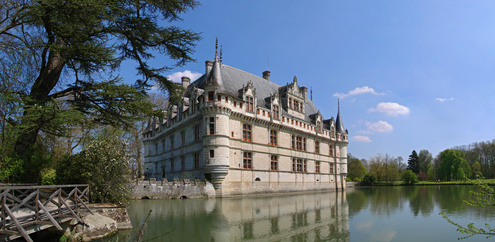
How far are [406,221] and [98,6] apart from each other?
1283 centimetres

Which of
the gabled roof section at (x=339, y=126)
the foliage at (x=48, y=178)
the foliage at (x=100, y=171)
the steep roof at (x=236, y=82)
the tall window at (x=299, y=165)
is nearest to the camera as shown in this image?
the foliage at (x=100, y=171)

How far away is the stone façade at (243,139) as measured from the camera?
23.6 m

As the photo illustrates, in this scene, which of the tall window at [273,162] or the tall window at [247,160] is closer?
the tall window at [247,160]

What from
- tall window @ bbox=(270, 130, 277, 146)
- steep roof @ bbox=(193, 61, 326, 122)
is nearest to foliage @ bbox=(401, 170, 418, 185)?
steep roof @ bbox=(193, 61, 326, 122)

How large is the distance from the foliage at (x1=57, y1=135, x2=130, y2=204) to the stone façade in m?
12.9

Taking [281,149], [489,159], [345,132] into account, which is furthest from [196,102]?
[489,159]

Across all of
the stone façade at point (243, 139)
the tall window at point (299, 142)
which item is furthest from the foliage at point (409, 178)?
the tall window at point (299, 142)

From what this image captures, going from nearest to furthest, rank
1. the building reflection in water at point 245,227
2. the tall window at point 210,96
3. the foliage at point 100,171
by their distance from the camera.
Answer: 1. the building reflection in water at point 245,227
2. the foliage at point 100,171
3. the tall window at point 210,96

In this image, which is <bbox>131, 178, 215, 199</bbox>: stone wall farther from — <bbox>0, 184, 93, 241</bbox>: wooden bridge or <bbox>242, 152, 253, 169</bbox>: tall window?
<bbox>0, 184, 93, 241</bbox>: wooden bridge

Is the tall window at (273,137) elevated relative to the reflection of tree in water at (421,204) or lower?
elevated

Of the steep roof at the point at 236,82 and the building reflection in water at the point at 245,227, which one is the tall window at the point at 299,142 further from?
the building reflection in water at the point at 245,227

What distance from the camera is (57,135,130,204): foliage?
9.89m

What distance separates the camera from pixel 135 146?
3309 centimetres

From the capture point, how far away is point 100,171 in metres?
9.96
